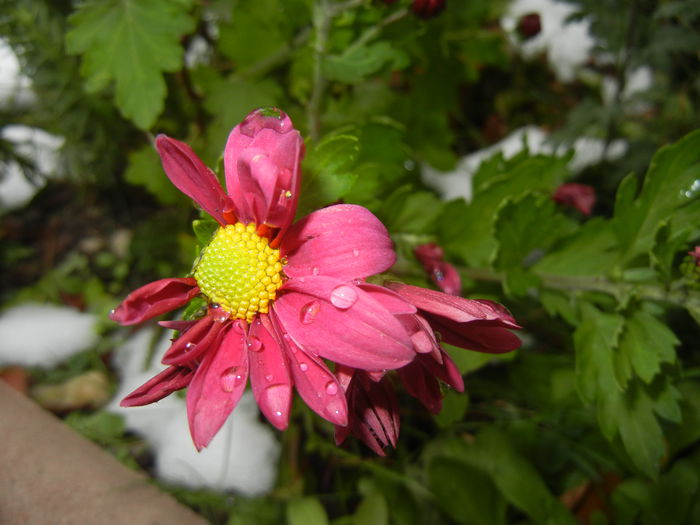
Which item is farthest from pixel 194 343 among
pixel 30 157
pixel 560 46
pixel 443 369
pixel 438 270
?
pixel 560 46

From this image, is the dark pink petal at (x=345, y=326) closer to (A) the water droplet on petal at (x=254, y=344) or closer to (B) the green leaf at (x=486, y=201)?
(A) the water droplet on petal at (x=254, y=344)

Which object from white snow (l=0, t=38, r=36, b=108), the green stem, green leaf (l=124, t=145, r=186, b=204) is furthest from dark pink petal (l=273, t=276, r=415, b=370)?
white snow (l=0, t=38, r=36, b=108)

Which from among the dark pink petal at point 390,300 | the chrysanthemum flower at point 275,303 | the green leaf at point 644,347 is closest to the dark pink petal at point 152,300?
the chrysanthemum flower at point 275,303

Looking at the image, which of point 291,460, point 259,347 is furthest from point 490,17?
point 259,347

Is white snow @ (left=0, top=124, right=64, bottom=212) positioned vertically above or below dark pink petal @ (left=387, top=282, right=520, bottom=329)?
below

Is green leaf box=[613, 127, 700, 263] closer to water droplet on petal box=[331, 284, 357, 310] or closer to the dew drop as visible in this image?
water droplet on petal box=[331, 284, 357, 310]

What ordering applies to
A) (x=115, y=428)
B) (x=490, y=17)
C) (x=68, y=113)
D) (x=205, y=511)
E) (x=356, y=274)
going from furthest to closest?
(x=490, y=17), (x=68, y=113), (x=115, y=428), (x=205, y=511), (x=356, y=274)

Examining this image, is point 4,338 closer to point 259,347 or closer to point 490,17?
point 259,347
